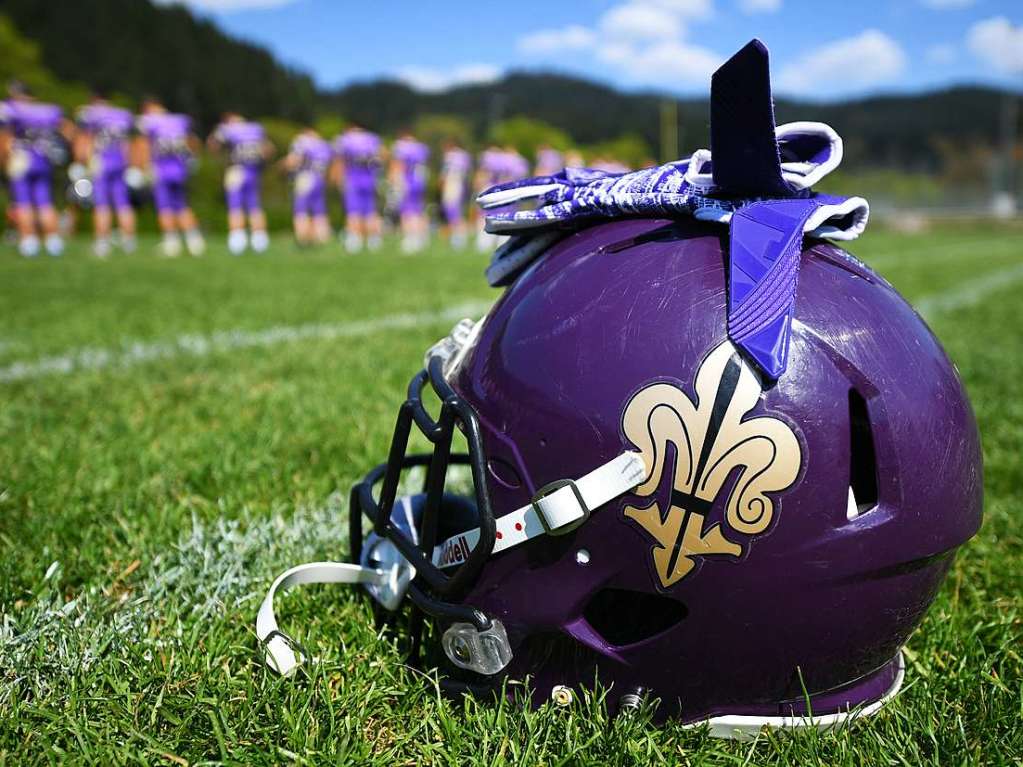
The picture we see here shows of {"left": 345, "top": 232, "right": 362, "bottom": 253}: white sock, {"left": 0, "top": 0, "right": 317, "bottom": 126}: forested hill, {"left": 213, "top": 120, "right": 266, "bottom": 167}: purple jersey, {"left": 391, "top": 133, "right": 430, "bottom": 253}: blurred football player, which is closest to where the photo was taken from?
{"left": 213, "top": 120, "right": 266, "bottom": 167}: purple jersey

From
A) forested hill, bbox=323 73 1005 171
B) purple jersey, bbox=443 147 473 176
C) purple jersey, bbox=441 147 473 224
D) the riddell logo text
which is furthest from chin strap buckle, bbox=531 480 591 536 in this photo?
forested hill, bbox=323 73 1005 171

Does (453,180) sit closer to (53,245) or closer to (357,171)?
(357,171)

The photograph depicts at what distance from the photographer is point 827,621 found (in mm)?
1257

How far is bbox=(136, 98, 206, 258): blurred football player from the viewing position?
36.2 ft

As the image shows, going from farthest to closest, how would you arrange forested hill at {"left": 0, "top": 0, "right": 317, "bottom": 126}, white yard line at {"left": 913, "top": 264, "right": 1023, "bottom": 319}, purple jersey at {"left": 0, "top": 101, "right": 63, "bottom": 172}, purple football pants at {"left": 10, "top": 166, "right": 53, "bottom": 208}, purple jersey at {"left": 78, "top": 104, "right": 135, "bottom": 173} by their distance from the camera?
forested hill at {"left": 0, "top": 0, "right": 317, "bottom": 126} → purple jersey at {"left": 78, "top": 104, "right": 135, "bottom": 173} → purple football pants at {"left": 10, "top": 166, "right": 53, "bottom": 208} → purple jersey at {"left": 0, "top": 101, "right": 63, "bottom": 172} → white yard line at {"left": 913, "top": 264, "right": 1023, "bottom": 319}

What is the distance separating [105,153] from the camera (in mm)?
11469

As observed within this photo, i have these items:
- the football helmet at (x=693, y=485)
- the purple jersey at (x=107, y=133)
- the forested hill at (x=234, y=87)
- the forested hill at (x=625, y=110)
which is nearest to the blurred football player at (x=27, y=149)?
the purple jersey at (x=107, y=133)

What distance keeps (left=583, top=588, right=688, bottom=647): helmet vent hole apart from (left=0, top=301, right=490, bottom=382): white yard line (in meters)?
3.10

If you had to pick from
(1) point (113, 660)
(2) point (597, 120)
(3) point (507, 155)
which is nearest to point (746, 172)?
(1) point (113, 660)

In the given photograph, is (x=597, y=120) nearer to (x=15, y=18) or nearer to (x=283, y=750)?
(x=15, y=18)

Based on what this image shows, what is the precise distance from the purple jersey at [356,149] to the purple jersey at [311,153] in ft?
2.85

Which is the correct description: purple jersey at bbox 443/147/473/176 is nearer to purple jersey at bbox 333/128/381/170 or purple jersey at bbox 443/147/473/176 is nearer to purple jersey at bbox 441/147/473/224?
purple jersey at bbox 441/147/473/224

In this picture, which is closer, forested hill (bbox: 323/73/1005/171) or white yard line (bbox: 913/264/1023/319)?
white yard line (bbox: 913/264/1023/319)

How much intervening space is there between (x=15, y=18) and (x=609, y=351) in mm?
63167
